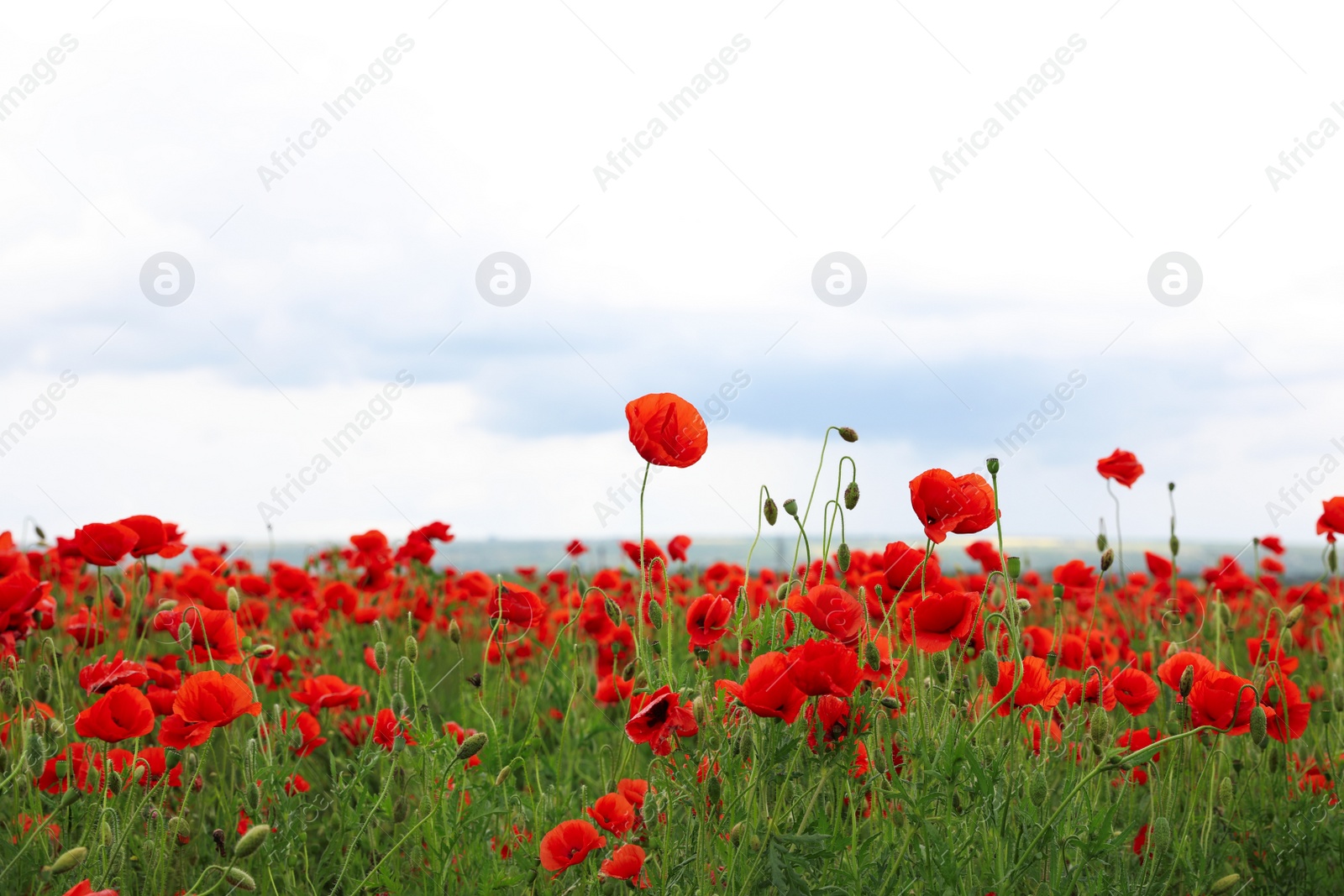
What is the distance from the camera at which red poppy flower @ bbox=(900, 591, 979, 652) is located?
182 cm

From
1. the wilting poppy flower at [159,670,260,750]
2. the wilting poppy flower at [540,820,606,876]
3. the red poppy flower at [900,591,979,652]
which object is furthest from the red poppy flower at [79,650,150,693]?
the red poppy flower at [900,591,979,652]

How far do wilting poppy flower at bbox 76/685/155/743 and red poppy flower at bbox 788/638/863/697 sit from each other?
4.15ft

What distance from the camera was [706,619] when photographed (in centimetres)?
194

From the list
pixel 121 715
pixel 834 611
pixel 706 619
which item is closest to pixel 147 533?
pixel 121 715

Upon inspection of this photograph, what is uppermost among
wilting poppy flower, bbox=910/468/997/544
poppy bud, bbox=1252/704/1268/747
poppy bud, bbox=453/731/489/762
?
wilting poppy flower, bbox=910/468/997/544

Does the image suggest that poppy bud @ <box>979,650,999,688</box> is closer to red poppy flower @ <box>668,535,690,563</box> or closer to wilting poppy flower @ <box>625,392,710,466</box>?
wilting poppy flower @ <box>625,392,710,466</box>

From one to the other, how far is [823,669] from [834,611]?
206 millimetres

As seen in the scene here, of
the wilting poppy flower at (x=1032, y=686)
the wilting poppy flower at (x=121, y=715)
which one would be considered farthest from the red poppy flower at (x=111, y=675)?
the wilting poppy flower at (x=1032, y=686)

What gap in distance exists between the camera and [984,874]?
1855mm

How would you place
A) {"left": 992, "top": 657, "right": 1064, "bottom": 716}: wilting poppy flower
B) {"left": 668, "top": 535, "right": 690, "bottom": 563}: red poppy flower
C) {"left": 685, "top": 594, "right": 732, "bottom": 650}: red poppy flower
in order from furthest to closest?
{"left": 668, "top": 535, "right": 690, "bottom": 563}: red poppy flower → {"left": 992, "top": 657, "right": 1064, "bottom": 716}: wilting poppy flower → {"left": 685, "top": 594, "right": 732, "bottom": 650}: red poppy flower

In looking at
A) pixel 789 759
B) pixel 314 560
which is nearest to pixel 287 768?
pixel 789 759

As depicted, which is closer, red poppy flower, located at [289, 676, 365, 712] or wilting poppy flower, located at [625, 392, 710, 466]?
wilting poppy flower, located at [625, 392, 710, 466]

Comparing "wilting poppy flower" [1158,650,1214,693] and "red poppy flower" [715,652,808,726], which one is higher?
"red poppy flower" [715,652,808,726]

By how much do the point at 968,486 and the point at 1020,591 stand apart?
56.0 inches
